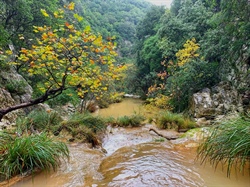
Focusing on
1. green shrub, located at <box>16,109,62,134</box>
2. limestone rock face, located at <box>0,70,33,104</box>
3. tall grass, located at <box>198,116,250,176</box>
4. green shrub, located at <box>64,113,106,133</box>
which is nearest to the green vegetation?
tall grass, located at <box>198,116,250,176</box>

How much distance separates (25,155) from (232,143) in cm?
274

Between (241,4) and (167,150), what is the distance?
5.05 metres

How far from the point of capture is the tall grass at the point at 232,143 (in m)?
2.28

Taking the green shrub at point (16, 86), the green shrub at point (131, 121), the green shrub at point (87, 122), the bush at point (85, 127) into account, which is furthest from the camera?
the green shrub at point (131, 121)

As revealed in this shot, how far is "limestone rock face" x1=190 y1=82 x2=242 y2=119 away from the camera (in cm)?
812

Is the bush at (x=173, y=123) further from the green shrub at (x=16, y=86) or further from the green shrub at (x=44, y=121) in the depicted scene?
the green shrub at (x=16, y=86)

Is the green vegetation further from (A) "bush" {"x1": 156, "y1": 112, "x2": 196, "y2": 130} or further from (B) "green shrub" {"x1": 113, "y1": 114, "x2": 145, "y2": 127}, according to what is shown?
(B) "green shrub" {"x1": 113, "y1": 114, "x2": 145, "y2": 127}

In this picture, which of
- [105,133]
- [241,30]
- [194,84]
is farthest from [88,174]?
[194,84]

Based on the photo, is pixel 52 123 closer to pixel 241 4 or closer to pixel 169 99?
pixel 241 4

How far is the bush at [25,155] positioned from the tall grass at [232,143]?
2310 mm

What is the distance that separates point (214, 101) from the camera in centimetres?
877

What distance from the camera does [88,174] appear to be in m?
2.96

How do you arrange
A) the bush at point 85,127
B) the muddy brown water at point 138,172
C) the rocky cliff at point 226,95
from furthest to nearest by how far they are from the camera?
the rocky cliff at point 226,95 → the bush at point 85,127 → the muddy brown water at point 138,172

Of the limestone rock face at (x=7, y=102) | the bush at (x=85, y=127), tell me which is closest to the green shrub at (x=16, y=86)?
the limestone rock face at (x=7, y=102)
